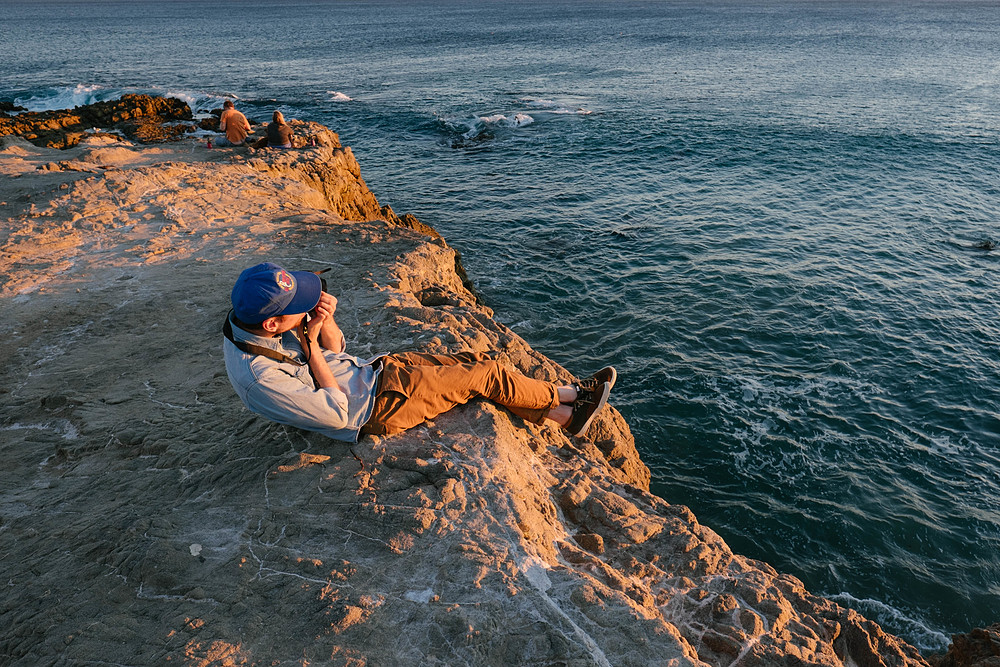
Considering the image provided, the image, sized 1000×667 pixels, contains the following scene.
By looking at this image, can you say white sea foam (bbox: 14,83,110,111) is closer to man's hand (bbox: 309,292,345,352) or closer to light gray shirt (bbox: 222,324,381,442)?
man's hand (bbox: 309,292,345,352)

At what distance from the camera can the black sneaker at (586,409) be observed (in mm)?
6441

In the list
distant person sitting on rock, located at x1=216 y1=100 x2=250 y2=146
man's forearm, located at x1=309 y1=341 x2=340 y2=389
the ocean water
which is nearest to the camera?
man's forearm, located at x1=309 y1=341 x2=340 y2=389

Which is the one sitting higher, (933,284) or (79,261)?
(79,261)

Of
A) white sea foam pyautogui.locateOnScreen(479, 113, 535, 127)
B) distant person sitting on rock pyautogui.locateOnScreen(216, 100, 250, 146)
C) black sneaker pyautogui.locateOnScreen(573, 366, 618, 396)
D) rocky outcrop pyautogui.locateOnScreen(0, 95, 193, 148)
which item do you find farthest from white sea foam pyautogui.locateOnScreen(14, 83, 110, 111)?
black sneaker pyautogui.locateOnScreen(573, 366, 618, 396)

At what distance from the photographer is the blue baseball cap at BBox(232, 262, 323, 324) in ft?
14.6

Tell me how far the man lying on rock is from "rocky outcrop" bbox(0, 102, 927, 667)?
31cm

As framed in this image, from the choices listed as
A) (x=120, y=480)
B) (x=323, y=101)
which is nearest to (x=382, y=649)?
(x=120, y=480)

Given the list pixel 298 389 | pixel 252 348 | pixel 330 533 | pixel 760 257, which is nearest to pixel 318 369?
pixel 298 389

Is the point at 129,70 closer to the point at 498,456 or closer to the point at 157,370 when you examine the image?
the point at 157,370

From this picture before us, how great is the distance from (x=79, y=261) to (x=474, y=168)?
19.1m

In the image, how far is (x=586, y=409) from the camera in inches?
254

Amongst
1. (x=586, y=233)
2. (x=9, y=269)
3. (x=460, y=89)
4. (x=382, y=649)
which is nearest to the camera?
(x=382, y=649)

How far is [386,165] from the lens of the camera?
91.2ft

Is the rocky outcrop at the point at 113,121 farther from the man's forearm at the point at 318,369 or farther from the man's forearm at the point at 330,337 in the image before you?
the man's forearm at the point at 318,369
